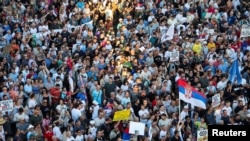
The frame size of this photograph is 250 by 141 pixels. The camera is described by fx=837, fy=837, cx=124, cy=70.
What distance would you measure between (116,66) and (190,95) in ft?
11.6

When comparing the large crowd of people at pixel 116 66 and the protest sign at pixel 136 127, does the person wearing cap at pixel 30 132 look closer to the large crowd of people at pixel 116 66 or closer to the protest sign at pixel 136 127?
the large crowd of people at pixel 116 66

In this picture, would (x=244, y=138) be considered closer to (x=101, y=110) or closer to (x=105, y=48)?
(x=101, y=110)

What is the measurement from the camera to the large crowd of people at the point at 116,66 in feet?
76.9

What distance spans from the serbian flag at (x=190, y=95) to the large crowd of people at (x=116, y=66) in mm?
359

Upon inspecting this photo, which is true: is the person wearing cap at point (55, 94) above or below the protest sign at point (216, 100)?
above

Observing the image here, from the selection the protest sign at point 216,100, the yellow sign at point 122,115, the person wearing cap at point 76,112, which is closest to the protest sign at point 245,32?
the protest sign at point 216,100

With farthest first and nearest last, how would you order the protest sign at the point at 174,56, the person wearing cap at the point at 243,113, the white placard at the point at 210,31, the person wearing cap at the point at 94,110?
the white placard at the point at 210,31, the protest sign at the point at 174,56, the person wearing cap at the point at 243,113, the person wearing cap at the point at 94,110

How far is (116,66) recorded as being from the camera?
2647cm

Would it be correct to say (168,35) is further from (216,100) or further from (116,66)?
(216,100)

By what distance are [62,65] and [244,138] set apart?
35.7ft

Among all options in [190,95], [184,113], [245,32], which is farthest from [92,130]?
[245,32]

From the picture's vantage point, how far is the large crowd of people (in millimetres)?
23453

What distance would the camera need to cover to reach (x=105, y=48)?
2789 centimetres

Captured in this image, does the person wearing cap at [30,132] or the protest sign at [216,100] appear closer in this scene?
the person wearing cap at [30,132]
